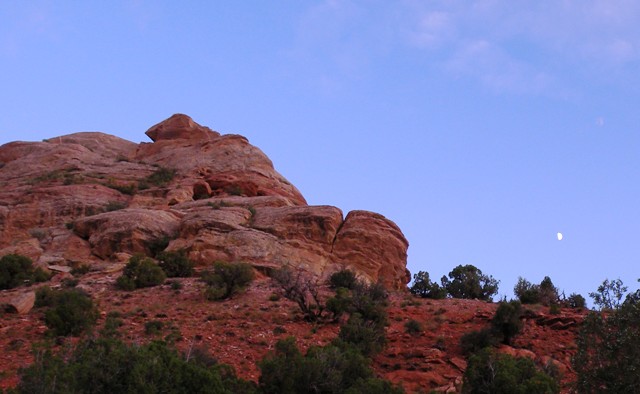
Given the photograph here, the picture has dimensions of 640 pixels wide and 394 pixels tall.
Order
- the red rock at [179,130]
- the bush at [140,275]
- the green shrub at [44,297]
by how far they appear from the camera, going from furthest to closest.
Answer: the red rock at [179,130], the bush at [140,275], the green shrub at [44,297]

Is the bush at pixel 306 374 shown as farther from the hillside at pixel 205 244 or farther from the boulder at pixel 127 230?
the boulder at pixel 127 230

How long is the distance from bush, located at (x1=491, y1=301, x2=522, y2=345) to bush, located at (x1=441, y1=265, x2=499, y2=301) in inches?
376

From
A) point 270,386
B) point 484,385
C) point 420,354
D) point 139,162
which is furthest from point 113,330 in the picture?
point 139,162

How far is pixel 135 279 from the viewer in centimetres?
3069

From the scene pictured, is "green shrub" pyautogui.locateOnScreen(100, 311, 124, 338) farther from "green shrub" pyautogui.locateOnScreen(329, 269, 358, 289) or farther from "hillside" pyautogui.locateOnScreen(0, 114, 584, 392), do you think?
"green shrub" pyautogui.locateOnScreen(329, 269, 358, 289)

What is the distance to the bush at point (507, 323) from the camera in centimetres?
2534

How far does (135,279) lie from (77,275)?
2958 millimetres

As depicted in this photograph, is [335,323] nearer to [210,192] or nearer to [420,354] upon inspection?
[420,354]

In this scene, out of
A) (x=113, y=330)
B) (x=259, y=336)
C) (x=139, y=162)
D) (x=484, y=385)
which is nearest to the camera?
(x=484, y=385)

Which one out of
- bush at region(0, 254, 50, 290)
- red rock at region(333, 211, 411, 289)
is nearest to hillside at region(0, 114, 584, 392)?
red rock at region(333, 211, 411, 289)

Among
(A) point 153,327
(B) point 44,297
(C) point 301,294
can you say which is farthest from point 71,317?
(C) point 301,294

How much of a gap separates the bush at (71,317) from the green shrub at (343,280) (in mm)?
9677

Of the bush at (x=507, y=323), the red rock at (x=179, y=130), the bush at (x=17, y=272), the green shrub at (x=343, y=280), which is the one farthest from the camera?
the red rock at (x=179, y=130)

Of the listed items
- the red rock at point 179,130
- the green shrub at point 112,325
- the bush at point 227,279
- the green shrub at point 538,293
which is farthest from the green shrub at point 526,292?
the red rock at point 179,130
